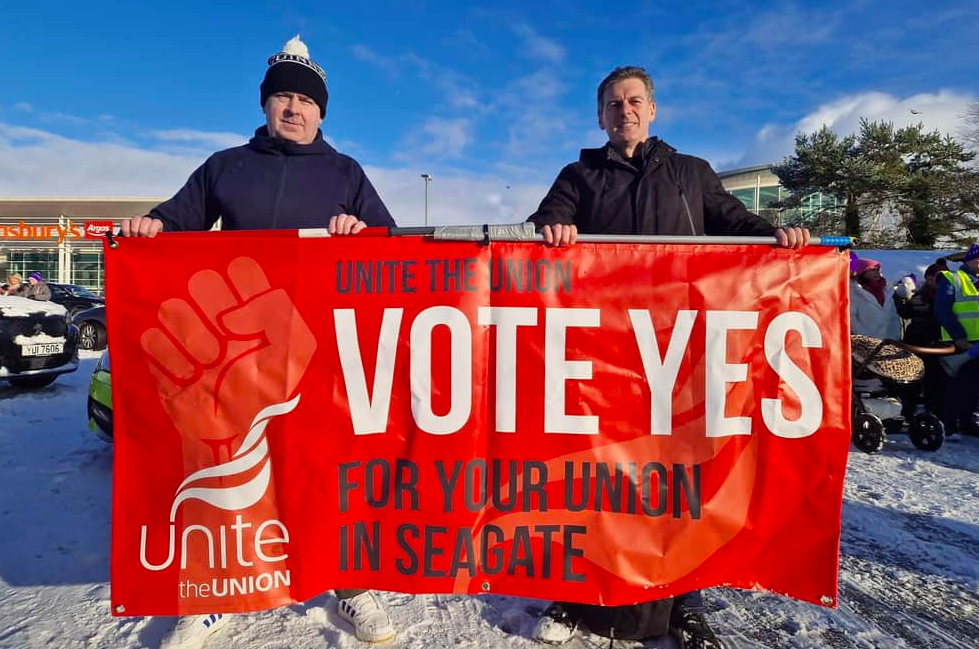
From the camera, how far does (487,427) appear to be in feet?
6.61

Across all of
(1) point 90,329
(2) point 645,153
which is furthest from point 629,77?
(1) point 90,329

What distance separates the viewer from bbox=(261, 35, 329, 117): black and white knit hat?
2.29m

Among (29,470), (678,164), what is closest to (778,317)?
(678,164)

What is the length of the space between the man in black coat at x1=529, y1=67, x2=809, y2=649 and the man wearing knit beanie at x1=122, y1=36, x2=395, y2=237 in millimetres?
832

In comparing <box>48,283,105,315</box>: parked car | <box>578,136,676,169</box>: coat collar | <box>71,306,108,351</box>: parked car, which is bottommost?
<box>71,306,108,351</box>: parked car

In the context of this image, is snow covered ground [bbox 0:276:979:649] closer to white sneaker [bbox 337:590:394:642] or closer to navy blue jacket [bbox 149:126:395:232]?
white sneaker [bbox 337:590:394:642]

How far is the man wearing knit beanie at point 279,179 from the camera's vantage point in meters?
2.26

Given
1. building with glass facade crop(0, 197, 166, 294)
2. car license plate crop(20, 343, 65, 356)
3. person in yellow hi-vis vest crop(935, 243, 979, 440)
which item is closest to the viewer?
person in yellow hi-vis vest crop(935, 243, 979, 440)

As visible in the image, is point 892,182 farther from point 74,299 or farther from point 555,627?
point 74,299

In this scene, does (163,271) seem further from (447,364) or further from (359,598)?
(359,598)

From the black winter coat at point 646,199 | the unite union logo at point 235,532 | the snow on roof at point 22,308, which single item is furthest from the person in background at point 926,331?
the snow on roof at point 22,308

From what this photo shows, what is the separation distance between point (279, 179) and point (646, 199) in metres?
1.55

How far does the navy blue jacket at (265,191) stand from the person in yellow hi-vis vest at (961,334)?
593cm

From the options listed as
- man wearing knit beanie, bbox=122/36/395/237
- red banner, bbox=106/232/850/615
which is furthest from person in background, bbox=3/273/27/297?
red banner, bbox=106/232/850/615
